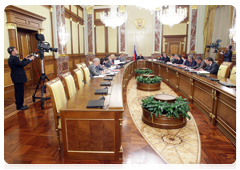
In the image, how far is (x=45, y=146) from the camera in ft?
8.20

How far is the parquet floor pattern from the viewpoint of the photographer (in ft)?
6.83

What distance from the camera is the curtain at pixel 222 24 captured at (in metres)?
8.59

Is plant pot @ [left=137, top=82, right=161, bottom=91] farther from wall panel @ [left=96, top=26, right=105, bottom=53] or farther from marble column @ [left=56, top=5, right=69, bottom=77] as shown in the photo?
wall panel @ [left=96, top=26, right=105, bottom=53]

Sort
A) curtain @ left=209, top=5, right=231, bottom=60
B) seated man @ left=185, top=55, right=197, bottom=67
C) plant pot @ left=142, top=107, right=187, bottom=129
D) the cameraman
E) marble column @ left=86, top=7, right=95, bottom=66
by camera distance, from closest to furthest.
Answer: plant pot @ left=142, top=107, right=187, bottom=129 → the cameraman → seated man @ left=185, top=55, right=197, bottom=67 → curtain @ left=209, top=5, right=231, bottom=60 → marble column @ left=86, top=7, right=95, bottom=66

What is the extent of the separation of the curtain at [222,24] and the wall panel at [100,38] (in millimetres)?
6805

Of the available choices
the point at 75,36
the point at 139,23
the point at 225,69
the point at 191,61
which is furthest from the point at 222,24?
the point at 75,36

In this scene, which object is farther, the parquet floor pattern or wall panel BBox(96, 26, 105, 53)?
wall panel BBox(96, 26, 105, 53)

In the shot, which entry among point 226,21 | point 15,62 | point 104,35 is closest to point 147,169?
point 15,62

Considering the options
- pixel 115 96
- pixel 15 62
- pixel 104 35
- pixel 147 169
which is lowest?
pixel 147 169

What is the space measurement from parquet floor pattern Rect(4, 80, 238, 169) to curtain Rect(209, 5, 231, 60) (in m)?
7.34

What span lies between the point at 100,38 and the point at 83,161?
10372 mm

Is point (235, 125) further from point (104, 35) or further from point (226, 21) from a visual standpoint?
point (104, 35)

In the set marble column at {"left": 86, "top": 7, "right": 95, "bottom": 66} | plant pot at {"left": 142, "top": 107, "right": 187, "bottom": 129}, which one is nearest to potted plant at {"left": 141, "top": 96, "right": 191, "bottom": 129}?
plant pot at {"left": 142, "top": 107, "right": 187, "bottom": 129}
